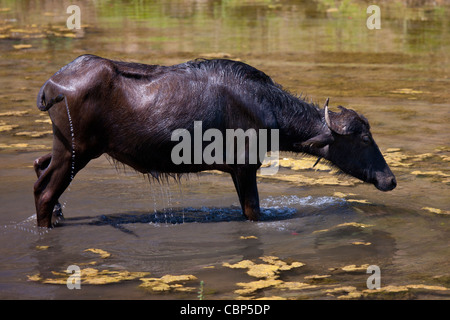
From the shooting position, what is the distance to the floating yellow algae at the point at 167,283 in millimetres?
5328

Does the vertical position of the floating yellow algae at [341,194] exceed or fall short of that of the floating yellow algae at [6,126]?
it falls short

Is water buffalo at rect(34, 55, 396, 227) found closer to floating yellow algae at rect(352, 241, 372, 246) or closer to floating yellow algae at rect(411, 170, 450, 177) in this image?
floating yellow algae at rect(352, 241, 372, 246)

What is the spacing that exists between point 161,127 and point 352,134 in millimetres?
1745

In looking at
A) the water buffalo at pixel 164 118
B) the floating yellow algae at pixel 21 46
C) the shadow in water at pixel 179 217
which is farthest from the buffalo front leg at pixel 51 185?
the floating yellow algae at pixel 21 46

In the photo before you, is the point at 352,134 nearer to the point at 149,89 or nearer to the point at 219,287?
the point at 149,89

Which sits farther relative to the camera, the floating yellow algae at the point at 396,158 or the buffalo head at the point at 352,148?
the floating yellow algae at the point at 396,158

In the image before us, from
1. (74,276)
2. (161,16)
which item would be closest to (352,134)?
(74,276)

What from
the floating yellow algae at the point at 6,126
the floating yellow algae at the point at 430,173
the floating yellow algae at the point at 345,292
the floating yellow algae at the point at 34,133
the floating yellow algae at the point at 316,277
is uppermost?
the floating yellow algae at the point at 6,126

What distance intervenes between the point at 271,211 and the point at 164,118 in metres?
1.42

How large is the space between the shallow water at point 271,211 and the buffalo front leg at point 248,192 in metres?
0.13

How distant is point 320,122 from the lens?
280 inches

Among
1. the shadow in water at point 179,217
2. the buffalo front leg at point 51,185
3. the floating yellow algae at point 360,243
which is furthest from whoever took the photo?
the shadow in water at point 179,217

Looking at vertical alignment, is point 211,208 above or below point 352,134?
below

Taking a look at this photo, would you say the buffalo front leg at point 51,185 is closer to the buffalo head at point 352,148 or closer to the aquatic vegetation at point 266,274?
the aquatic vegetation at point 266,274
